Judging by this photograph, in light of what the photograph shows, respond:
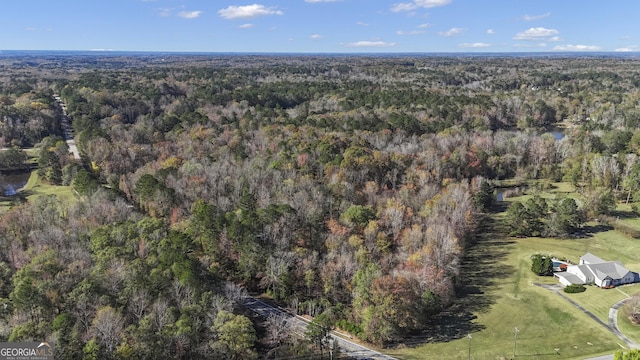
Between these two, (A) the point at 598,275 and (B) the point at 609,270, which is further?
(B) the point at 609,270

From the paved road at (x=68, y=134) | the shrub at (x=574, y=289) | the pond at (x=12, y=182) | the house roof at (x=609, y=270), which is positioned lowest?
the shrub at (x=574, y=289)

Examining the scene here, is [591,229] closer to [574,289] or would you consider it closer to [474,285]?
[574,289]

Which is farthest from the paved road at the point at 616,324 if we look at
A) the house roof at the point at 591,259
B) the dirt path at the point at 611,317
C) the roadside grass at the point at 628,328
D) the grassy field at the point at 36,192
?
the grassy field at the point at 36,192

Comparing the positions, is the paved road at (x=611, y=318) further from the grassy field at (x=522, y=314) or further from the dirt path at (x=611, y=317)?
the grassy field at (x=522, y=314)

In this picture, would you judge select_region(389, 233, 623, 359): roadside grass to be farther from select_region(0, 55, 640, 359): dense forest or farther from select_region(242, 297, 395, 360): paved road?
select_region(0, 55, 640, 359): dense forest

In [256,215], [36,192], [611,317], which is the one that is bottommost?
[611,317]

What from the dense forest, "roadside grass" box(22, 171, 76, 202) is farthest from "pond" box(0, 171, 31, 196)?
the dense forest

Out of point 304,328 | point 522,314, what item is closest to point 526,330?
point 522,314
